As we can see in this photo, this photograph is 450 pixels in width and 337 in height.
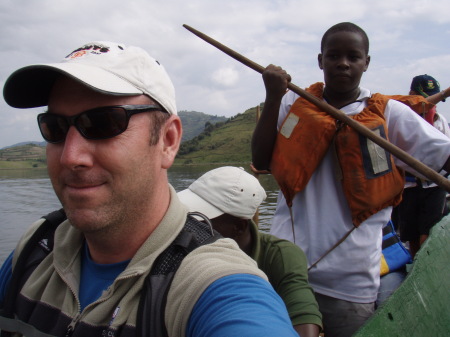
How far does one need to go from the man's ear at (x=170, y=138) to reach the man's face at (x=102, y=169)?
75 mm

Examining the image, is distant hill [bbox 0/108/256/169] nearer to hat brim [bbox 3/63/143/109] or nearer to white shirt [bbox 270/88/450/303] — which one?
white shirt [bbox 270/88/450/303]

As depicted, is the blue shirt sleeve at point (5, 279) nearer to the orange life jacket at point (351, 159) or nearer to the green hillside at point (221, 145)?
the orange life jacket at point (351, 159)

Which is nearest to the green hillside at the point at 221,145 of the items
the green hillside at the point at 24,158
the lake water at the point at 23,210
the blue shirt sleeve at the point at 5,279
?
the green hillside at the point at 24,158

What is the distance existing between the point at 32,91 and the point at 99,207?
1.83ft

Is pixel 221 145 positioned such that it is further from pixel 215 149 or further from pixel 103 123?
pixel 103 123

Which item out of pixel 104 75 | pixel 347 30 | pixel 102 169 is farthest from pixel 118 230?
pixel 347 30

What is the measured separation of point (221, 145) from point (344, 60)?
79.1 meters

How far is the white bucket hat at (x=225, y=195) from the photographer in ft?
9.41

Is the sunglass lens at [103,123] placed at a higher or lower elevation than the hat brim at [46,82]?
lower

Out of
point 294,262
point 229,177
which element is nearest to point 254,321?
point 294,262

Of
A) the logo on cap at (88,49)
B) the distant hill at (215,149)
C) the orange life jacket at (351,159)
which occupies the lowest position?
the distant hill at (215,149)

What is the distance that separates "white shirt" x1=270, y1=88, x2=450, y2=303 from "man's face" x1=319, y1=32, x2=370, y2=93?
157 millimetres

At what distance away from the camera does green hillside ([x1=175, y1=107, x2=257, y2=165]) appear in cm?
7081

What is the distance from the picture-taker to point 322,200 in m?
2.67
